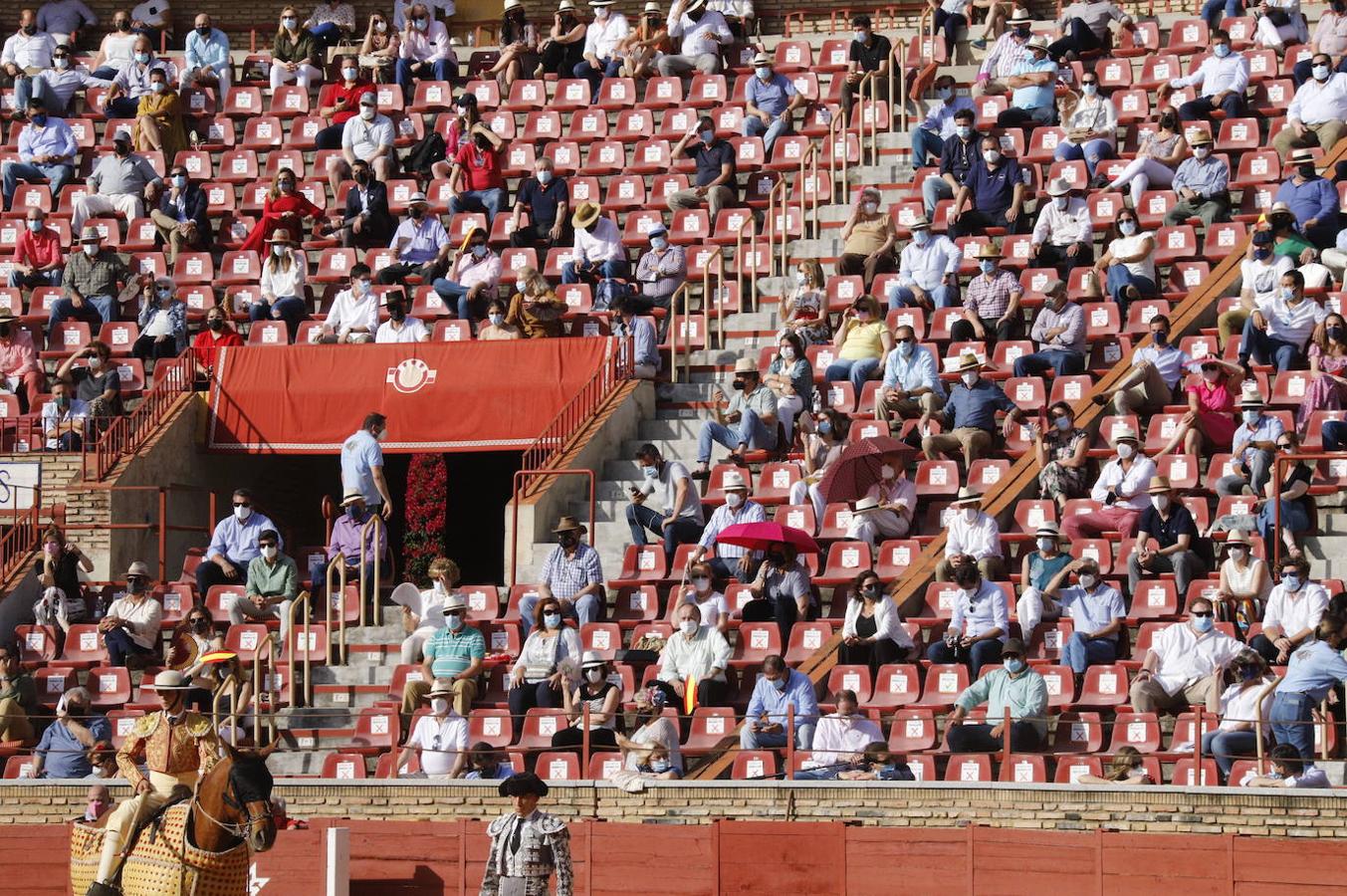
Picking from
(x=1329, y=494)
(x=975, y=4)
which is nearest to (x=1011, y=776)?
(x=1329, y=494)

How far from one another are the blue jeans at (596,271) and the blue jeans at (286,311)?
296cm

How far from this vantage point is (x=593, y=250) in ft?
96.1

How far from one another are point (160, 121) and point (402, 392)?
7.34 meters

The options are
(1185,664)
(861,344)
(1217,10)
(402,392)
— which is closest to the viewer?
(1185,664)

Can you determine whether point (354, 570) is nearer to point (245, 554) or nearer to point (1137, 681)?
point (245, 554)

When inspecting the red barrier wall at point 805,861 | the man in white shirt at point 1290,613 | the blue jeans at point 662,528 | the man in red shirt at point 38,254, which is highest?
the man in red shirt at point 38,254

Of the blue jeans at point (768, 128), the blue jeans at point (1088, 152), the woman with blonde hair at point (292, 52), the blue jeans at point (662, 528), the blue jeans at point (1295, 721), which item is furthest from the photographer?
the woman with blonde hair at point (292, 52)

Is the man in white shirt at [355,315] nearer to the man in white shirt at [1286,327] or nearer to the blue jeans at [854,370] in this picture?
the blue jeans at [854,370]

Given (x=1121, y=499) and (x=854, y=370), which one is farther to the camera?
(x=854, y=370)

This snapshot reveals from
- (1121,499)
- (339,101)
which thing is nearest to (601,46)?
(339,101)

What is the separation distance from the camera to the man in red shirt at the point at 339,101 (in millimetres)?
32844

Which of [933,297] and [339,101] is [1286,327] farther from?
[339,101]

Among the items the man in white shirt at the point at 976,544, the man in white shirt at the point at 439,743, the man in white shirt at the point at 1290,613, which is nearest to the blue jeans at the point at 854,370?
the man in white shirt at the point at 976,544

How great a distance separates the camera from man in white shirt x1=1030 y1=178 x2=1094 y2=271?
89.8 feet
